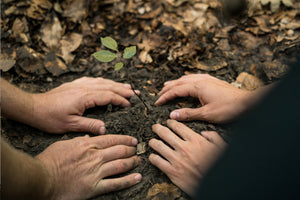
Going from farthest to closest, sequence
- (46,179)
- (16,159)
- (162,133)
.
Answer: (162,133) < (46,179) < (16,159)

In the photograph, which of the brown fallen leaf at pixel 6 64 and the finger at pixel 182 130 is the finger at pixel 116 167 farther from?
the brown fallen leaf at pixel 6 64

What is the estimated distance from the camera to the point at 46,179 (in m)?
1.34

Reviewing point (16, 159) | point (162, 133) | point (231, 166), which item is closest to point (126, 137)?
point (162, 133)

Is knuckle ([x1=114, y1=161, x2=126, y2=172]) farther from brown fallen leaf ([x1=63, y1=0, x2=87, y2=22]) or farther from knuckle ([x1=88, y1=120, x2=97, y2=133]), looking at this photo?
brown fallen leaf ([x1=63, y1=0, x2=87, y2=22])

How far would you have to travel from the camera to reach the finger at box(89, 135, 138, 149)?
1646 millimetres

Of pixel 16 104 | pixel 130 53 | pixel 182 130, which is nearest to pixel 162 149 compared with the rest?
pixel 182 130

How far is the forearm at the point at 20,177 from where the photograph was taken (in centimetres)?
107

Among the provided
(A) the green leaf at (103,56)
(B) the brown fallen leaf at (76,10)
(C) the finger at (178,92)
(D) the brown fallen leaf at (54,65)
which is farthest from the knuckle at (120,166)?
(B) the brown fallen leaf at (76,10)

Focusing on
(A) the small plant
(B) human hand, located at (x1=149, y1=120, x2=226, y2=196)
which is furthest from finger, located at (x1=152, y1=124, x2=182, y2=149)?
(A) the small plant

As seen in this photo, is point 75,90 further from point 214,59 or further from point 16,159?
point 214,59

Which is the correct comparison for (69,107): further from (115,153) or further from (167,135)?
(167,135)

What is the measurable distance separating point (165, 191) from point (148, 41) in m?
1.59

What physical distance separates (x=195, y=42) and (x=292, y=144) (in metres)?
1.84

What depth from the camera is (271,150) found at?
80 cm
